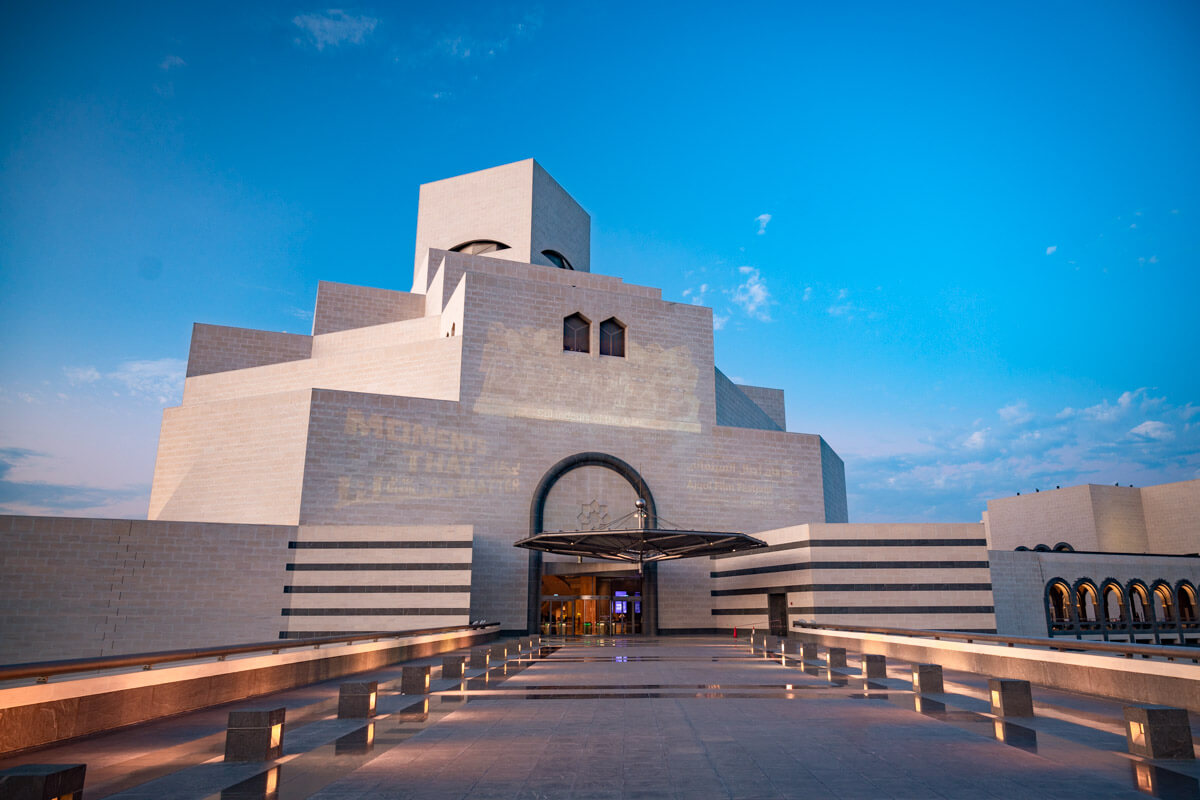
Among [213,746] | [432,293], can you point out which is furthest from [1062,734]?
[432,293]

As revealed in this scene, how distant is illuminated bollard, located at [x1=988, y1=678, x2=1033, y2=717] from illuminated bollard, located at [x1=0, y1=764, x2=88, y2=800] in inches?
506

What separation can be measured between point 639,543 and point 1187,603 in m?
41.3

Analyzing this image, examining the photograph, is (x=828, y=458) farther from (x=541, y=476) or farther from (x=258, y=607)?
(x=258, y=607)

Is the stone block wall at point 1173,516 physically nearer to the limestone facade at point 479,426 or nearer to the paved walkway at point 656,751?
the limestone facade at point 479,426

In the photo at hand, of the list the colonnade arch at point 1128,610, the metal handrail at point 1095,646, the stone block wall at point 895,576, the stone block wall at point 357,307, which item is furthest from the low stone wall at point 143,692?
the colonnade arch at point 1128,610

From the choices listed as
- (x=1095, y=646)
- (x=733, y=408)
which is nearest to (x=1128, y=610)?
(x=733, y=408)

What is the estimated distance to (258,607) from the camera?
38.3 meters

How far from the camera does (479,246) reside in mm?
58031

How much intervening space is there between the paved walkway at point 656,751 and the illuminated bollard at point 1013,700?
0.37 metres

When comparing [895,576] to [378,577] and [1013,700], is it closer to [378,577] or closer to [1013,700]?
[378,577]

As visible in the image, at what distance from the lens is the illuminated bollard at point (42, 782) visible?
241 inches

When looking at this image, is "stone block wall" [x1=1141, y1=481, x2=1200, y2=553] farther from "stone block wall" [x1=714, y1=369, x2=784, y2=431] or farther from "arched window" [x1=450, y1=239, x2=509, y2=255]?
"arched window" [x1=450, y1=239, x2=509, y2=255]

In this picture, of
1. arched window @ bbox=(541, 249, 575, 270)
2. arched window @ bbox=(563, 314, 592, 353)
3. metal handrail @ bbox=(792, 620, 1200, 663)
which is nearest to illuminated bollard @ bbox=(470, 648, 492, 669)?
metal handrail @ bbox=(792, 620, 1200, 663)

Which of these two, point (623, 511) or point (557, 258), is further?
point (557, 258)
